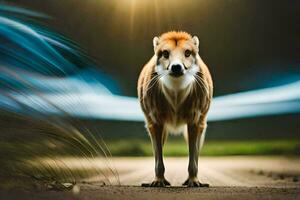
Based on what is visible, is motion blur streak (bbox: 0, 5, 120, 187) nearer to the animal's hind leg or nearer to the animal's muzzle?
the animal's hind leg

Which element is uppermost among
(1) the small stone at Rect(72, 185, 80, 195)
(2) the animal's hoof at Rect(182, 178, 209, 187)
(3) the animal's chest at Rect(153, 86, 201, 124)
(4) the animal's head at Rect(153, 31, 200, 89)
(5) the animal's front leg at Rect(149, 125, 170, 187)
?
(4) the animal's head at Rect(153, 31, 200, 89)

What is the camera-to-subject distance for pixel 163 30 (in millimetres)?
4516

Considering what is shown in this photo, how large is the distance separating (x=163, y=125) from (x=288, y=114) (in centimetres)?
94

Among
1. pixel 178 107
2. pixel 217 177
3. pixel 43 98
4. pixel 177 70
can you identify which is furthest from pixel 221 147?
pixel 43 98

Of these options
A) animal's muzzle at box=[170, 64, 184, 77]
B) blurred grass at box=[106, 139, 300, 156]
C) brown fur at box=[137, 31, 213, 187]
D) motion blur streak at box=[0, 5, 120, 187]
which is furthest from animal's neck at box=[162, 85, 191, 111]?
motion blur streak at box=[0, 5, 120, 187]

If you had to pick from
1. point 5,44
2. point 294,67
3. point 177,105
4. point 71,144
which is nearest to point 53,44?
point 5,44

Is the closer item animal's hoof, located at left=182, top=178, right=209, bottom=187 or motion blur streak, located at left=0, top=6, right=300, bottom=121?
animal's hoof, located at left=182, top=178, right=209, bottom=187

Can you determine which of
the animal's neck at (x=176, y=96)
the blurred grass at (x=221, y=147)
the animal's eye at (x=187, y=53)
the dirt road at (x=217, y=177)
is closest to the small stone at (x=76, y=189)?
the dirt road at (x=217, y=177)

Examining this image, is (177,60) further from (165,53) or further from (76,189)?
(76,189)

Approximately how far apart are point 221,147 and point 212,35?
82 centimetres

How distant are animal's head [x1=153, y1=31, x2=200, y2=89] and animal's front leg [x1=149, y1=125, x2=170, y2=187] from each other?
1.07 ft

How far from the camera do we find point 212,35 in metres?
4.55

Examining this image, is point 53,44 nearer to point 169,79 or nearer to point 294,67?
point 169,79

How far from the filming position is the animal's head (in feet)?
13.4
